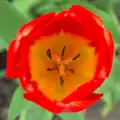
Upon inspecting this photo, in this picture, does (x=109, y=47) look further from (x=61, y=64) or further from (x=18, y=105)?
(x=18, y=105)

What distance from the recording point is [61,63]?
797 millimetres

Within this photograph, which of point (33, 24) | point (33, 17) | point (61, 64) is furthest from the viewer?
point (33, 17)

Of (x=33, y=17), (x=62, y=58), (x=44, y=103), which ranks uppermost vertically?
(x=33, y=17)

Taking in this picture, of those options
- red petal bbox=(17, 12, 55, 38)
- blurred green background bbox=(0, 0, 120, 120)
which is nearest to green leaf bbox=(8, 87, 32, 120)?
blurred green background bbox=(0, 0, 120, 120)

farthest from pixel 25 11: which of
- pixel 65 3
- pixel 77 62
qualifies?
pixel 77 62

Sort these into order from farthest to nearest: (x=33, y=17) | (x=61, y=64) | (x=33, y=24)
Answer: (x=33, y=17)
(x=61, y=64)
(x=33, y=24)

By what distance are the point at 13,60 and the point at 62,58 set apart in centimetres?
16

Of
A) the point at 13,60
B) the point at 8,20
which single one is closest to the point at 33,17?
the point at 8,20

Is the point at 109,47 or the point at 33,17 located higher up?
the point at 33,17

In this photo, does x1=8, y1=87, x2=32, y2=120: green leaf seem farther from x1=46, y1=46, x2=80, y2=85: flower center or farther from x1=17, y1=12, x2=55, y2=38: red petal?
x1=17, y1=12, x2=55, y2=38: red petal

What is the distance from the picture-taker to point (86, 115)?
129 centimetres

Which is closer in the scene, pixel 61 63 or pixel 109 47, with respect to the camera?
pixel 109 47

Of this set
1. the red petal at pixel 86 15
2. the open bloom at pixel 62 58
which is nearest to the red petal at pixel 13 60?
the open bloom at pixel 62 58

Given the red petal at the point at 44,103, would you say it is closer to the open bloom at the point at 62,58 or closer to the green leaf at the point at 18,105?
the open bloom at the point at 62,58
